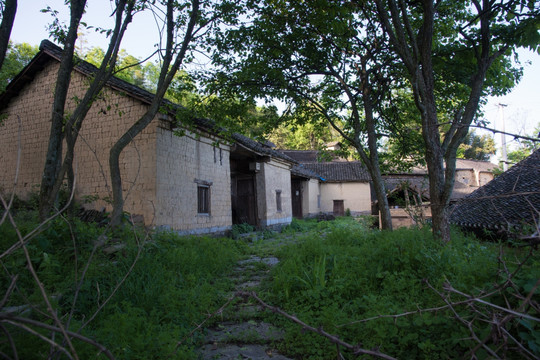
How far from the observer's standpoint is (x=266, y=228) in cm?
1472

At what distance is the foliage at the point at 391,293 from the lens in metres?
2.90

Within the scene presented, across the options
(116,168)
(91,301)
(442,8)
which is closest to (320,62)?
(442,8)

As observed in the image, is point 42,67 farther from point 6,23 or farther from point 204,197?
point 6,23

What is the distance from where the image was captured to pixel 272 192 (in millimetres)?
15812

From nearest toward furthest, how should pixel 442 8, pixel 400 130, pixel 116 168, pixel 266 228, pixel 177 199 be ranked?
pixel 116 168 → pixel 442 8 → pixel 177 199 → pixel 400 130 → pixel 266 228

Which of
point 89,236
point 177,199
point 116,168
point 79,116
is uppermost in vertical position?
point 79,116

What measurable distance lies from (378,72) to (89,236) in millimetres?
8257

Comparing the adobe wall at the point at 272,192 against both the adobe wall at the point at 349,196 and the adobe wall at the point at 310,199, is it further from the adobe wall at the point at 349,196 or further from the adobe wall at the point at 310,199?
the adobe wall at the point at 349,196

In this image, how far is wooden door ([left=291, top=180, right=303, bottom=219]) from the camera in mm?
24250

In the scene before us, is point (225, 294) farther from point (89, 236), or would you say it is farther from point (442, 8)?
point (442, 8)

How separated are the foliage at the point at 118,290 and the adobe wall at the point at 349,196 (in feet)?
74.5

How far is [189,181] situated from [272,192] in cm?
618

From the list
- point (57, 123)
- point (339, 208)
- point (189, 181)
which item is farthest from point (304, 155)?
point (57, 123)

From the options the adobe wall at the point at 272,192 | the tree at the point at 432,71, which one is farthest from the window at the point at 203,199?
the tree at the point at 432,71
